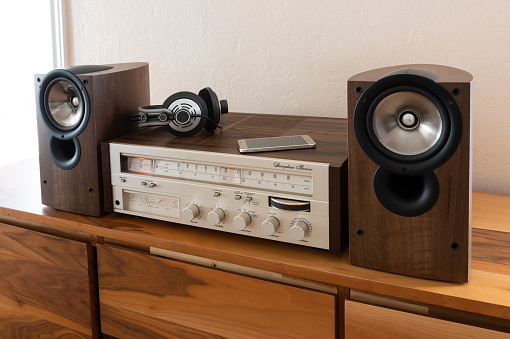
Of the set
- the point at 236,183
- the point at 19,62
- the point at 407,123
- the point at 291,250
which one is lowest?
the point at 291,250

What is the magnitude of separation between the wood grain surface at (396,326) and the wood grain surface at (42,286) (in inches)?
20.6

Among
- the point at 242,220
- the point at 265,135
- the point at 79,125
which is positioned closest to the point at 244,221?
the point at 242,220

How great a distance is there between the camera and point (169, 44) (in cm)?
144

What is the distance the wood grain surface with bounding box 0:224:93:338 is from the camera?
1.03m

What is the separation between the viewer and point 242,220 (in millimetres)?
872

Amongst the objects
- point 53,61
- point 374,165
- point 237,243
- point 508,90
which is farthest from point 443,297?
point 53,61

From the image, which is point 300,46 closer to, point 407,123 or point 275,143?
point 275,143

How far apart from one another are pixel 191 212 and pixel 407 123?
404mm

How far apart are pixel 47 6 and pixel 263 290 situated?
47.2 inches

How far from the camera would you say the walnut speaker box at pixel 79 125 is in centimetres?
98

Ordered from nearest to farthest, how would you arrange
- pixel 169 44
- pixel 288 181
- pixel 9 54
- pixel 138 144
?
pixel 288 181 → pixel 138 144 → pixel 169 44 → pixel 9 54

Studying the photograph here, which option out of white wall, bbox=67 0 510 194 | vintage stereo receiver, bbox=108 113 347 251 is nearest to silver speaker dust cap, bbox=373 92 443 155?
vintage stereo receiver, bbox=108 113 347 251

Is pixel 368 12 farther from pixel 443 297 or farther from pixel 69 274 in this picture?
pixel 69 274

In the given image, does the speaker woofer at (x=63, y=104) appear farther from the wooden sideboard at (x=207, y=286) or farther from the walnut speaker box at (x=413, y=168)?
the walnut speaker box at (x=413, y=168)
